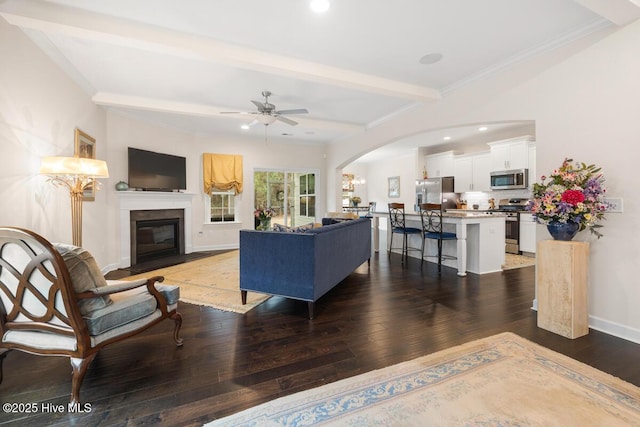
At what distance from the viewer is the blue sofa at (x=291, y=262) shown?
2.86m

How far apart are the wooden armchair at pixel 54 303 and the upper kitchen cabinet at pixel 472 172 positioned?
7177 mm

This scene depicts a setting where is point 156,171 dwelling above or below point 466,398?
above

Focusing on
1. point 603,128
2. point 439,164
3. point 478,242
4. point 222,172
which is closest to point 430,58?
point 603,128

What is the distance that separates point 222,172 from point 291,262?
183 inches

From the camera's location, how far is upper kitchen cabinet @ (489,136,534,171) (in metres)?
5.72

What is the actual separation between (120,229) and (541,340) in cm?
617

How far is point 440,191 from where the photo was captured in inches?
300

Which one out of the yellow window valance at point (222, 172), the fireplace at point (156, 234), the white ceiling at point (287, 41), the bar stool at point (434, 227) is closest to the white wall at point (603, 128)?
the white ceiling at point (287, 41)

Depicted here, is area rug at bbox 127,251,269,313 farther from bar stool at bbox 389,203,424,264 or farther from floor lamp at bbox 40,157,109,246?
bar stool at bbox 389,203,424,264

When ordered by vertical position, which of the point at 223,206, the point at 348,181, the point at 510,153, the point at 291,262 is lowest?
the point at 291,262

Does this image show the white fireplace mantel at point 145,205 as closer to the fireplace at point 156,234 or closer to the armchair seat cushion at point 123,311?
the fireplace at point 156,234

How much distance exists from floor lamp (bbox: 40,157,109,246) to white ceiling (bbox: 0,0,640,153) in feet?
3.82

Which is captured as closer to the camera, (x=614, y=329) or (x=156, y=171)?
(x=614, y=329)

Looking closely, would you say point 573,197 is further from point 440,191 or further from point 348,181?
point 348,181
